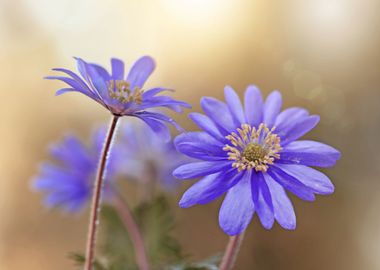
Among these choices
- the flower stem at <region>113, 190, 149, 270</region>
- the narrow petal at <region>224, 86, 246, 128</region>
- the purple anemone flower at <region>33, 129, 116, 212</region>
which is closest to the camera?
the narrow petal at <region>224, 86, 246, 128</region>

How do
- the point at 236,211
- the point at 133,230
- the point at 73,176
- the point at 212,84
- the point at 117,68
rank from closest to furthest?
the point at 236,211 < the point at 117,68 < the point at 133,230 < the point at 73,176 < the point at 212,84

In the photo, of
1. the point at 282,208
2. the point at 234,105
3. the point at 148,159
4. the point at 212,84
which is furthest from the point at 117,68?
the point at 212,84

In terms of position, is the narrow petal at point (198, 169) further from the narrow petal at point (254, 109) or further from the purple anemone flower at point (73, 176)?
the purple anemone flower at point (73, 176)

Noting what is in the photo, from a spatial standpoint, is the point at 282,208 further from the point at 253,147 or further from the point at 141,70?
the point at 141,70

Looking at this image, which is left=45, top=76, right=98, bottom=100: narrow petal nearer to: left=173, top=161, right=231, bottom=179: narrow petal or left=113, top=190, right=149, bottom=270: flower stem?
left=173, top=161, right=231, bottom=179: narrow petal

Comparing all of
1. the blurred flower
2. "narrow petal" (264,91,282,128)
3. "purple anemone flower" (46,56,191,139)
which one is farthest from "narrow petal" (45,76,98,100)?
the blurred flower
